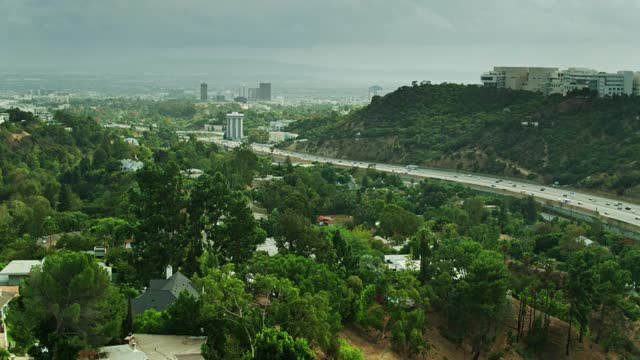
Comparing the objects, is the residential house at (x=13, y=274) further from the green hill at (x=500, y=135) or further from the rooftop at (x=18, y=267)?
the green hill at (x=500, y=135)

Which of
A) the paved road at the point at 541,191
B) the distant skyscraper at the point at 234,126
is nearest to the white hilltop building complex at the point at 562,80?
the paved road at the point at 541,191

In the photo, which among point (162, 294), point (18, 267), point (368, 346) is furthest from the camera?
point (18, 267)

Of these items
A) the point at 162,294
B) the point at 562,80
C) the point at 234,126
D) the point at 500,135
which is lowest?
the point at 234,126

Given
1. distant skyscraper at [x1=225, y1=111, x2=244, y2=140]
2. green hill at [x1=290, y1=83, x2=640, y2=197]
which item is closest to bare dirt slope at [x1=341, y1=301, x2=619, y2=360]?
green hill at [x1=290, y1=83, x2=640, y2=197]

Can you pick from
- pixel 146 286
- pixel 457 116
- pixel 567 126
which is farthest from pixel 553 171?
pixel 146 286

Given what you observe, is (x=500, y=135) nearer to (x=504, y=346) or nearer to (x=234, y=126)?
(x=234, y=126)

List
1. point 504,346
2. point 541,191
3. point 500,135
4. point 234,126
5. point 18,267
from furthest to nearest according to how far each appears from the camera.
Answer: point 234,126, point 500,135, point 541,191, point 18,267, point 504,346

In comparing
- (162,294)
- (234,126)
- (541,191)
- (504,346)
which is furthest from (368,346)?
(234,126)

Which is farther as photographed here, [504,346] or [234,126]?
[234,126]
